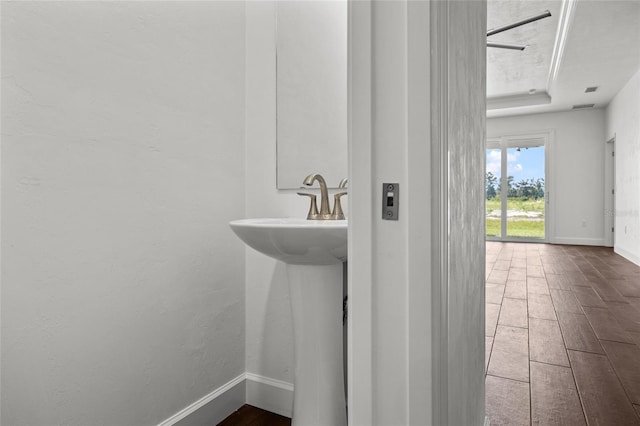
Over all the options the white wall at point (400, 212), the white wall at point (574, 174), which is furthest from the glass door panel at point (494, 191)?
the white wall at point (400, 212)

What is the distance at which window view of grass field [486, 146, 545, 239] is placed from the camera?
7.37 m

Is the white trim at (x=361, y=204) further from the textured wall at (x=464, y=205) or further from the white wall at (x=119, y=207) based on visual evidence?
the white wall at (x=119, y=207)

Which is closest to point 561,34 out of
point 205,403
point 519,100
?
point 519,100

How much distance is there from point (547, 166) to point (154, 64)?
25.2 feet

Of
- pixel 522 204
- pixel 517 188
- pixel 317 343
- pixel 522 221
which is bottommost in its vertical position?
pixel 317 343

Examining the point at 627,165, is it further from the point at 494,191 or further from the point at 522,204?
the point at 494,191

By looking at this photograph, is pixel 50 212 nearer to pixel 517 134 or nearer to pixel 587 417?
pixel 587 417

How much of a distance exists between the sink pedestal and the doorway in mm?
7288

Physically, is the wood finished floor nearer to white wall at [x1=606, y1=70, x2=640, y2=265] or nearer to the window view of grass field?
white wall at [x1=606, y1=70, x2=640, y2=265]

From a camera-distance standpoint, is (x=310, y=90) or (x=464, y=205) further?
(x=310, y=90)

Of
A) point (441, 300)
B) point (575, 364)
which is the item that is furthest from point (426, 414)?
point (575, 364)

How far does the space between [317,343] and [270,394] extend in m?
0.54

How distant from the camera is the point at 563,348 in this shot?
7.37ft

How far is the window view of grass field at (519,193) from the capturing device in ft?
24.2
